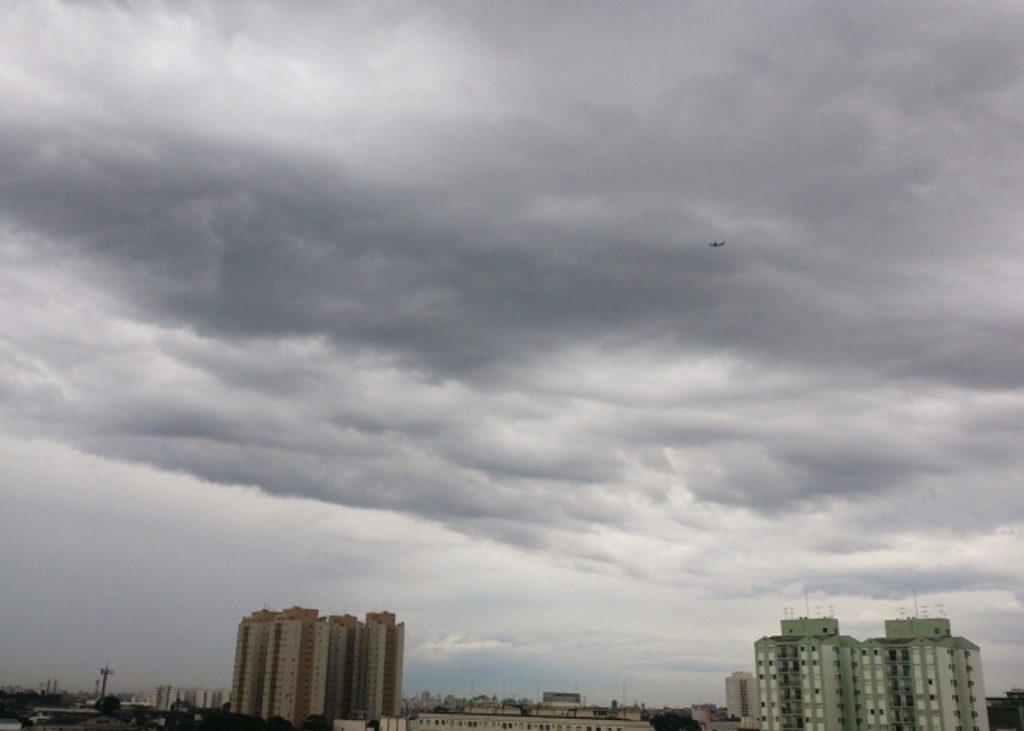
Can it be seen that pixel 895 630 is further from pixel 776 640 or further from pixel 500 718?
pixel 500 718

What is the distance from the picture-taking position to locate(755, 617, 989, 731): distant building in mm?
125625

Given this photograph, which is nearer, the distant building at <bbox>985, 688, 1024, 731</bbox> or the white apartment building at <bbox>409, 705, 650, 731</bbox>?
the distant building at <bbox>985, 688, 1024, 731</bbox>

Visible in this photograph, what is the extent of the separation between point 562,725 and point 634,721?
14.3 meters

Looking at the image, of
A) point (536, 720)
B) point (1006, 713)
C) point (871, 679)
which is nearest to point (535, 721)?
point (536, 720)

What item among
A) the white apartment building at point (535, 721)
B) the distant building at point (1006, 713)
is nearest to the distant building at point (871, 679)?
the distant building at point (1006, 713)

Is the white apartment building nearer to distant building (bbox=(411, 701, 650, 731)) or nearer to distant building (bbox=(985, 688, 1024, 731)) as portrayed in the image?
distant building (bbox=(411, 701, 650, 731))

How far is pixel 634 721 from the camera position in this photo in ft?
528

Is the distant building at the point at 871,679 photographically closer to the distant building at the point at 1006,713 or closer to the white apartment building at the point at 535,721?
the distant building at the point at 1006,713

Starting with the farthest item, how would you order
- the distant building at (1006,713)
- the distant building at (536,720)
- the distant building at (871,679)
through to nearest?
the distant building at (536,720), the distant building at (1006,713), the distant building at (871,679)

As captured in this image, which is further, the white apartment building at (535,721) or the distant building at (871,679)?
the white apartment building at (535,721)

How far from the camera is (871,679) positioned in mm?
132000

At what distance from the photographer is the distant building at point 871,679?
12562 cm

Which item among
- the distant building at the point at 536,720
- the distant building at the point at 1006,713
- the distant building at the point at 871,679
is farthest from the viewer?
the distant building at the point at 536,720

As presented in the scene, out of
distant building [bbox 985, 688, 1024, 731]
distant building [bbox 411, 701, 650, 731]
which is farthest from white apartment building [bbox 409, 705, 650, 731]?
distant building [bbox 985, 688, 1024, 731]
